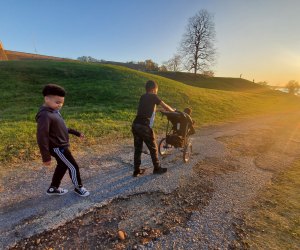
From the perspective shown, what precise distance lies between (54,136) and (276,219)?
435 cm

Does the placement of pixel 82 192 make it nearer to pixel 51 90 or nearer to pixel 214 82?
pixel 51 90

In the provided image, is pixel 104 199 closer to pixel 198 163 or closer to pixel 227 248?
pixel 227 248

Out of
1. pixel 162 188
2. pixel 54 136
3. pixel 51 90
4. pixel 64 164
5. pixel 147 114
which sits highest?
pixel 51 90

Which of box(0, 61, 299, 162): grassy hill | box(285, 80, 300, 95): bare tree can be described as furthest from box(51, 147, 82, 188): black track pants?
box(285, 80, 300, 95): bare tree

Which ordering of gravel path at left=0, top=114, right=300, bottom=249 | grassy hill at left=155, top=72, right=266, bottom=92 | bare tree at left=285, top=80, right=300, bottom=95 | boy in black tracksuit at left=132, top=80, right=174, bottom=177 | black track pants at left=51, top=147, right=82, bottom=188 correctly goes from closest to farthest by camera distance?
gravel path at left=0, top=114, right=300, bottom=249, black track pants at left=51, top=147, right=82, bottom=188, boy in black tracksuit at left=132, top=80, right=174, bottom=177, grassy hill at left=155, top=72, right=266, bottom=92, bare tree at left=285, top=80, right=300, bottom=95

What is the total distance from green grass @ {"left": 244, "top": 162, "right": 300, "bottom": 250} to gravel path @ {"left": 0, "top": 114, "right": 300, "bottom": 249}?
0.83 ft

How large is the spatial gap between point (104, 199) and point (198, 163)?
3.41m

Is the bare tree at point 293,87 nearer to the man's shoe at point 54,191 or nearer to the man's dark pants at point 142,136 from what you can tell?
the man's dark pants at point 142,136

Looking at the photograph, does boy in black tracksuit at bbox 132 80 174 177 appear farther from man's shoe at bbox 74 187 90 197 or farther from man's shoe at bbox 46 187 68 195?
man's shoe at bbox 46 187 68 195

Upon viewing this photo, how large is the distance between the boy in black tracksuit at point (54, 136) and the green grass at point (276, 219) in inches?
125

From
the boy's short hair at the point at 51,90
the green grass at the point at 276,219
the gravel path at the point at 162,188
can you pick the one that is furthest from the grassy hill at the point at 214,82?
the boy's short hair at the point at 51,90

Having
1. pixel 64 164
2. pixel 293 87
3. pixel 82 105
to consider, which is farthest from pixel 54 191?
pixel 293 87

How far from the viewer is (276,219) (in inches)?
158

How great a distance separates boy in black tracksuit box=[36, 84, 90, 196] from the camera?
352 centimetres
